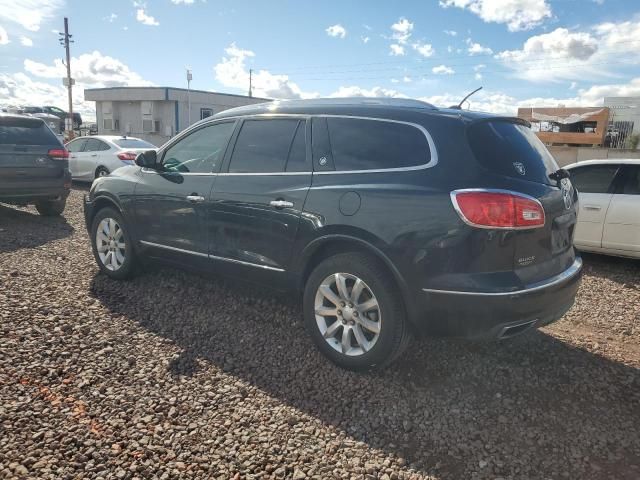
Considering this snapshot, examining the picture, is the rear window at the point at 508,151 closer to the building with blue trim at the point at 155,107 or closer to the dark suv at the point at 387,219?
the dark suv at the point at 387,219

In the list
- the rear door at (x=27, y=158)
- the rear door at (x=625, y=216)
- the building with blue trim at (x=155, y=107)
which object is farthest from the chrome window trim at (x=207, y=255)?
the building with blue trim at (x=155, y=107)

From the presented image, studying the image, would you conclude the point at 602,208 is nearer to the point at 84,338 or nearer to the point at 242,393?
the point at 242,393

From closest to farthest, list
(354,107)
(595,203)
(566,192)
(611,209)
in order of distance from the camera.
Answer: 1. (566,192)
2. (354,107)
3. (611,209)
4. (595,203)

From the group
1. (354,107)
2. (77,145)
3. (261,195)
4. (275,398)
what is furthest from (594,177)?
(77,145)

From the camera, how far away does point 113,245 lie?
510 centimetres

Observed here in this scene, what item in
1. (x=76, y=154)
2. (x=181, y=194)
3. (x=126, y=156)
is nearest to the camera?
(x=181, y=194)

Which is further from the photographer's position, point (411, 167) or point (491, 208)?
point (411, 167)

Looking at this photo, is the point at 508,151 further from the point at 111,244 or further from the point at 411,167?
the point at 111,244

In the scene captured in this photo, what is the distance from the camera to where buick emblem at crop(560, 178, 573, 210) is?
3.32 metres

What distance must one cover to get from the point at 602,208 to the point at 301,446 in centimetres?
533

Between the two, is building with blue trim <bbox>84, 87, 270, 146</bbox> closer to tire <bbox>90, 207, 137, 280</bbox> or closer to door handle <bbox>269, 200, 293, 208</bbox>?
tire <bbox>90, 207, 137, 280</bbox>

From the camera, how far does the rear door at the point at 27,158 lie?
301 inches

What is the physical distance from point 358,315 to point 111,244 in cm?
306

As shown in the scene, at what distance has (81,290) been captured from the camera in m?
4.80
